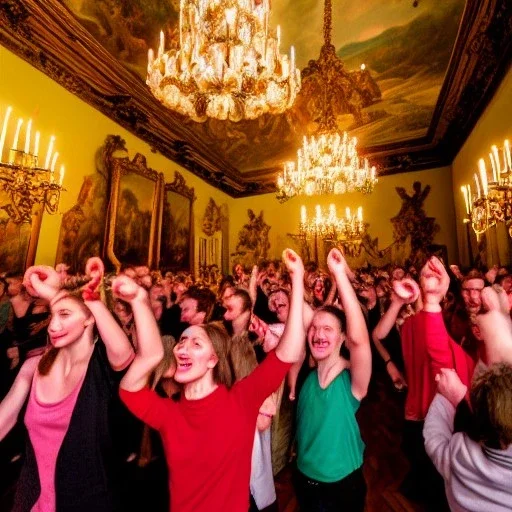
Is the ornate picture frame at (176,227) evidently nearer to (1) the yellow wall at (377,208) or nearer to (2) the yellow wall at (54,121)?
(2) the yellow wall at (54,121)

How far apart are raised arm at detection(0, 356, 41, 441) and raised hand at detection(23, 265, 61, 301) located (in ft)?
1.08

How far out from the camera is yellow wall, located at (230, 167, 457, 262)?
38.4 ft

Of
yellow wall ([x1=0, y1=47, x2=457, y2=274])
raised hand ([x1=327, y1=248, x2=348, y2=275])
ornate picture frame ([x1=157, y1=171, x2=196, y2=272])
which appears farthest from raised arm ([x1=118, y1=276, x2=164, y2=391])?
ornate picture frame ([x1=157, y1=171, x2=196, y2=272])

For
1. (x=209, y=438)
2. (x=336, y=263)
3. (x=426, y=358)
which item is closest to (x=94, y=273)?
(x=209, y=438)

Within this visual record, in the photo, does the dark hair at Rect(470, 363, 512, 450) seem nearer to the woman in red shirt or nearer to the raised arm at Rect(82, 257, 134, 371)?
the woman in red shirt

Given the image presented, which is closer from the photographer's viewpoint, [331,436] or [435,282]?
[331,436]

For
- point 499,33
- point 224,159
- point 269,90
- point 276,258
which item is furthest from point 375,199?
point 269,90

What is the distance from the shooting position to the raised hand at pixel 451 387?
58.1 inches

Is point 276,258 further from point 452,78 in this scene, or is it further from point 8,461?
point 8,461

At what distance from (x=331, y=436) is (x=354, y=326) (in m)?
0.65

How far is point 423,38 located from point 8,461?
986 cm

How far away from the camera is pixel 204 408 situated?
151cm

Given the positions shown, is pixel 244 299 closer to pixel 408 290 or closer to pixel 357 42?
pixel 408 290

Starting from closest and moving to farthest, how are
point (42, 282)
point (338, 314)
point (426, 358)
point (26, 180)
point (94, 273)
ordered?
point (94, 273), point (42, 282), point (338, 314), point (426, 358), point (26, 180)
